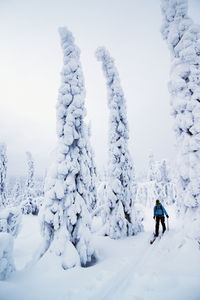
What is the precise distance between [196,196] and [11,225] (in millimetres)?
10028

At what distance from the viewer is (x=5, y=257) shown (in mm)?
4398

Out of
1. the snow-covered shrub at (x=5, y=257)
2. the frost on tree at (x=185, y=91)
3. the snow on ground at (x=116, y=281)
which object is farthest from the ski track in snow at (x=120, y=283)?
the snow-covered shrub at (x=5, y=257)

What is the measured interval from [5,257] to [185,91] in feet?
27.8

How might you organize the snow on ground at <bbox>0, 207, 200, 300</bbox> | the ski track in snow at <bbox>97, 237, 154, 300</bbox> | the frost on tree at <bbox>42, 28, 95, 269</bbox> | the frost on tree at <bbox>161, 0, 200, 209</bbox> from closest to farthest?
the snow on ground at <bbox>0, 207, 200, 300</bbox> → the ski track in snow at <bbox>97, 237, 154, 300</bbox> → the frost on tree at <bbox>161, 0, 200, 209</bbox> → the frost on tree at <bbox>42, 28, 95, 269</bbox>

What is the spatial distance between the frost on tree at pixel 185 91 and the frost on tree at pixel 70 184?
4011mm

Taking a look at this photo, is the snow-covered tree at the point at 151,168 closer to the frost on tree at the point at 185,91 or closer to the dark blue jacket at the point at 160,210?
the dark blue jacket at the point at 160,210

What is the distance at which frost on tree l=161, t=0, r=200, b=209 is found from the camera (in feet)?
16.8

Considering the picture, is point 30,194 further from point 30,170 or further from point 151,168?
point 151,168

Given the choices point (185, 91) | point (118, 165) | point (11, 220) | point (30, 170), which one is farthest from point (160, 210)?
point (30, 170)

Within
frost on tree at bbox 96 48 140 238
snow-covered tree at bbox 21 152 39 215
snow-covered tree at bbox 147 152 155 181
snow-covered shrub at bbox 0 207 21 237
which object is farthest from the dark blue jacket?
snow-covered tree at bbox 147 152 155 181

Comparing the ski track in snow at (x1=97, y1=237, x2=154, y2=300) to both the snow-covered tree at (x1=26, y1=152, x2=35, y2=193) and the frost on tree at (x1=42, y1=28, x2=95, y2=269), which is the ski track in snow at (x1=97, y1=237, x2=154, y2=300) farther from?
the snow-covered tree at (x1=26, y1=152, x2=35, y2=193)

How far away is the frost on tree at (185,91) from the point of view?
5133 mm

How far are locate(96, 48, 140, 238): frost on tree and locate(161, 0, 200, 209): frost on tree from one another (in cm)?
533

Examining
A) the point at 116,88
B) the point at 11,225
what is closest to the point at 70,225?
the point at 11,225
